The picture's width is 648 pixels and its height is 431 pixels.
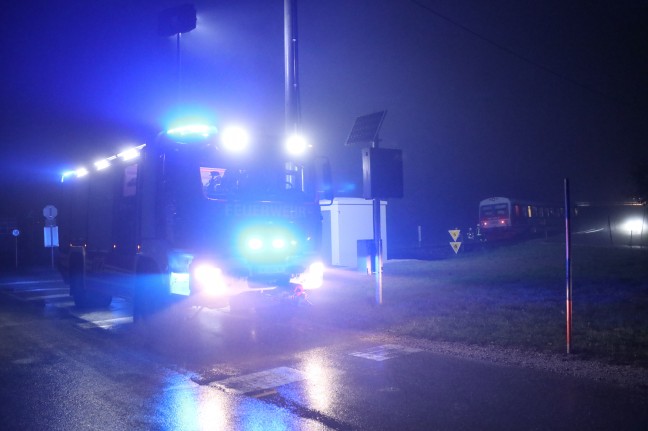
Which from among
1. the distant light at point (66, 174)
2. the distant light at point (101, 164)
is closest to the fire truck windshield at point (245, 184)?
the distant light at point (101, 164)

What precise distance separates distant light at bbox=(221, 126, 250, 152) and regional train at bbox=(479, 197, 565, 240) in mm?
35037

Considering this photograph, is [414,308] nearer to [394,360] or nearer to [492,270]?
[394,360]

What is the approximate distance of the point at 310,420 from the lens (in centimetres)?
509

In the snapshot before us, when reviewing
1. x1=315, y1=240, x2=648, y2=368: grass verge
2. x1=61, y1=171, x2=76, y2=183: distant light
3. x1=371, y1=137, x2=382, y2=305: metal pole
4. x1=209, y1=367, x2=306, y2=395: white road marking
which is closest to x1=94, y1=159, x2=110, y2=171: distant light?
x1=61, y1=171, x2=76, y2=183: distant light

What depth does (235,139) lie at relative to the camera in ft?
30.3

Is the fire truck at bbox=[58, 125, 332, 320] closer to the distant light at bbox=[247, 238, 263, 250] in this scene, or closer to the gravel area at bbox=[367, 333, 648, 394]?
the distant light at bbox=[247, 238, 263, 250]

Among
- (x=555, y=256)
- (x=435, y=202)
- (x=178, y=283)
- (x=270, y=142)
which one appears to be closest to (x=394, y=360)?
(x=178, y=283)

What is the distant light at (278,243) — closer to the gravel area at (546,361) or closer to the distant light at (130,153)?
the gravel area at (546,361)

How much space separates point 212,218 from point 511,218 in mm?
35837

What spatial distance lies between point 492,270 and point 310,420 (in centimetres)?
1519

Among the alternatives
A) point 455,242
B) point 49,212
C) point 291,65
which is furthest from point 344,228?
point 49,212

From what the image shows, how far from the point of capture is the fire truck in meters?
8.72

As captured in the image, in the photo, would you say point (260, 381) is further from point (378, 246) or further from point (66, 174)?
point (66, 174)

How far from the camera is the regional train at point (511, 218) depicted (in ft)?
134
